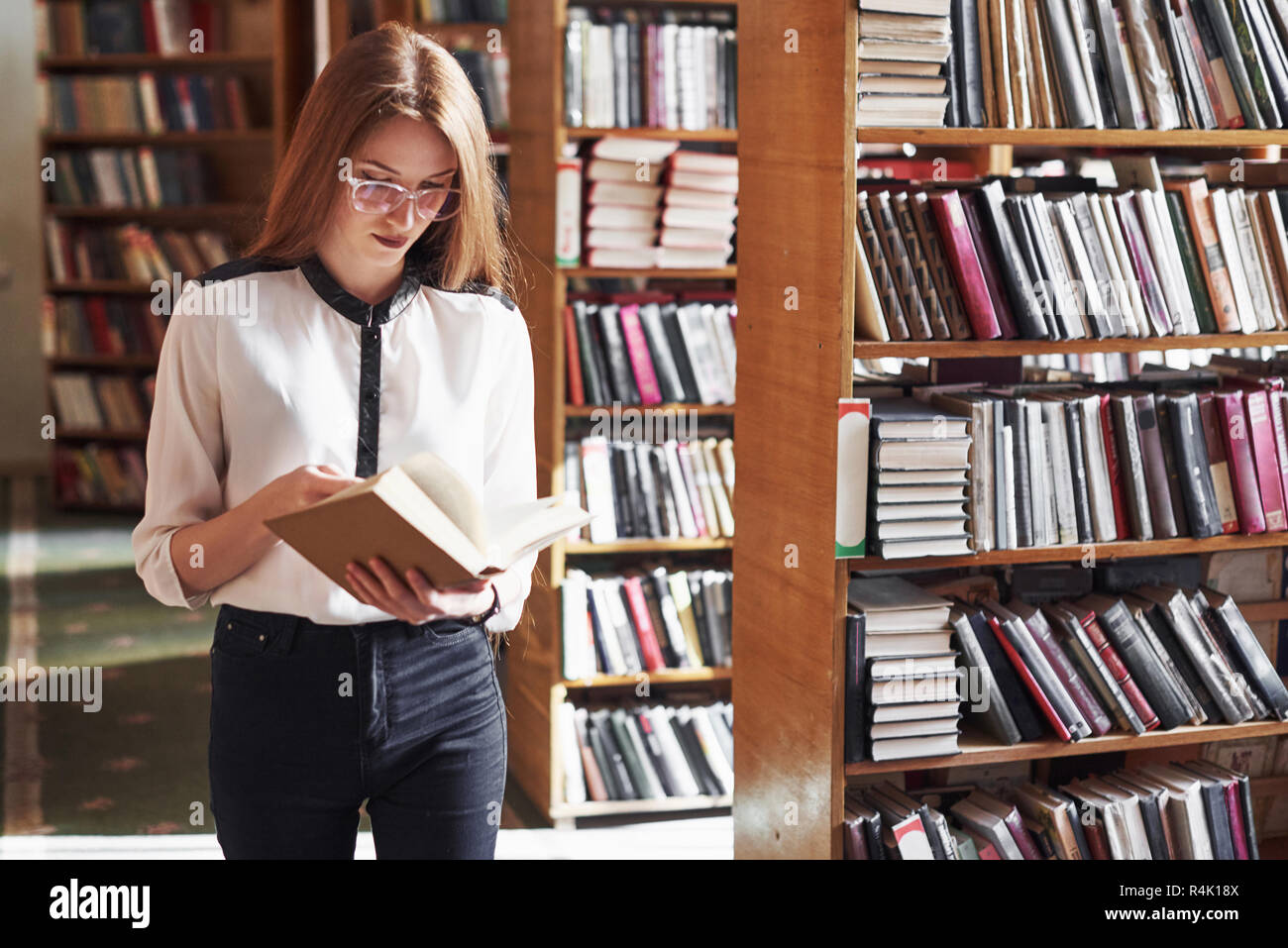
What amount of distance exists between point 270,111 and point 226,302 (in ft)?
20.8

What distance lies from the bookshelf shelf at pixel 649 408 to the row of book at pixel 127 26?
476cm

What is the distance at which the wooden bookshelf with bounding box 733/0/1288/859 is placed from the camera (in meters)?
2.25

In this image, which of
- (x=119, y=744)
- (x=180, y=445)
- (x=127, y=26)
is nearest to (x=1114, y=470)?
(x=180, y=445)

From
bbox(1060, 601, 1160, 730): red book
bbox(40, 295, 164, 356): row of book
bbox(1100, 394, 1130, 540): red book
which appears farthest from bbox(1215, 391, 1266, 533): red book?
bbox(40, 295, 164, 356): row of book

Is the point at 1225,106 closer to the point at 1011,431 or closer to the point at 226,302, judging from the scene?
the point at 1011,431

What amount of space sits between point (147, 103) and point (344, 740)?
22.0ft

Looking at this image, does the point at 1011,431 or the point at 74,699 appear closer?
the point at 1011,431

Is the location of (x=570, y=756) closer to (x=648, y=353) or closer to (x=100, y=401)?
(x=648, y=353)

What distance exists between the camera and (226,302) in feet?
4.72

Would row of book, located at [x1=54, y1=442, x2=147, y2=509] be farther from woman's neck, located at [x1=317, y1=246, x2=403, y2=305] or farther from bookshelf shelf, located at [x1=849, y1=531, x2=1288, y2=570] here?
woman's neck, located at [x1=317, y1=246, x2=403, y2=305]

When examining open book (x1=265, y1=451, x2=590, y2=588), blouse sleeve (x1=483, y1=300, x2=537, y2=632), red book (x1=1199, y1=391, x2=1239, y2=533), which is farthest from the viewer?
red book (x1=1199, y1=391, x2=1239, y2=533)

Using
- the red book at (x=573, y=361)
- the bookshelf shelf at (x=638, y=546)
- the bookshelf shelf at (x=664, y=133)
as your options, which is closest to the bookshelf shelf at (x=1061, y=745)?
the bookshelf shelf at (x=638, y=546)

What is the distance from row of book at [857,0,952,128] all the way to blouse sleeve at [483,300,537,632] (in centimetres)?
95
